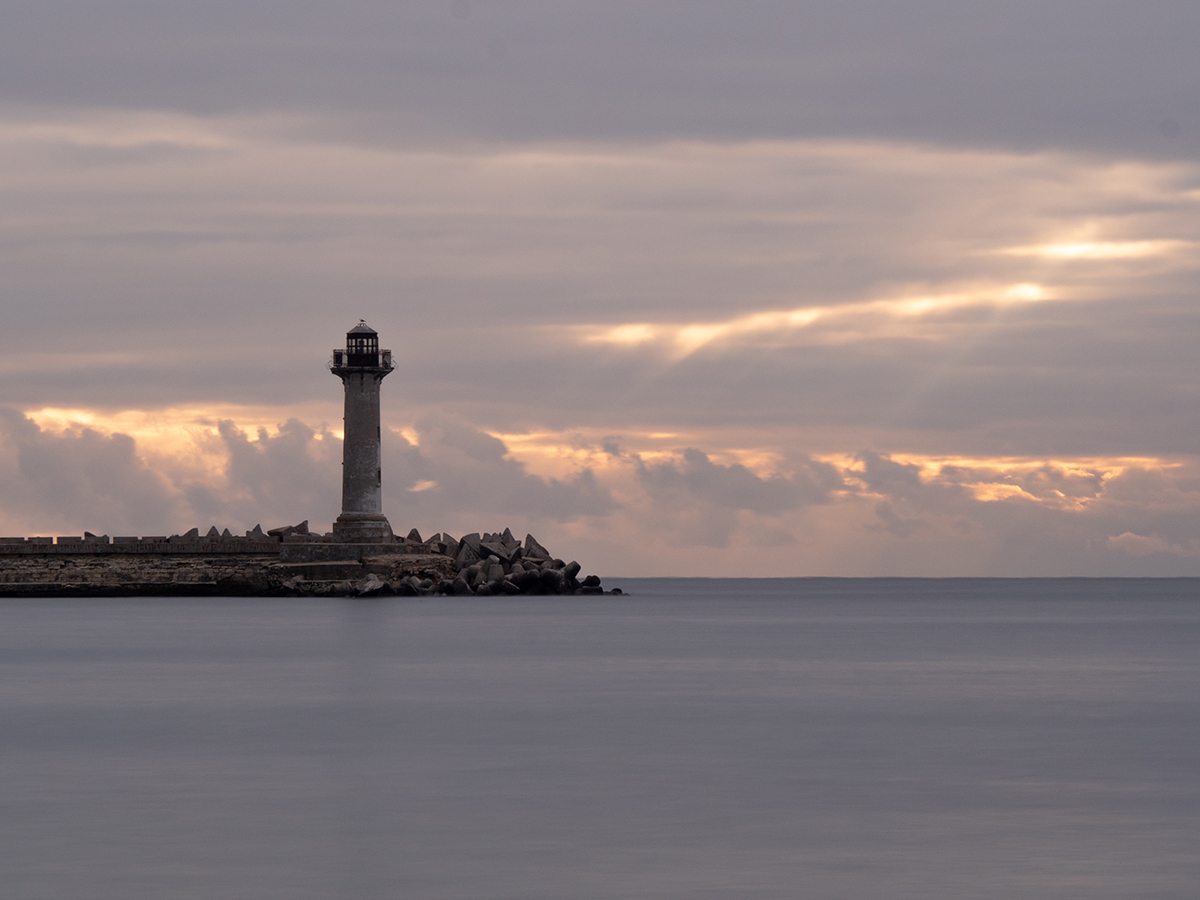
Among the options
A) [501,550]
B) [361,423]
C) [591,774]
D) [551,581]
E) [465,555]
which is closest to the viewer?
[591,774]

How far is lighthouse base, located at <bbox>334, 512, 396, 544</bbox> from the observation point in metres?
77.7

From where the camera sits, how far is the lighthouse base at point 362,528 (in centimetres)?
7769

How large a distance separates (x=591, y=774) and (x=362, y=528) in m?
53.7

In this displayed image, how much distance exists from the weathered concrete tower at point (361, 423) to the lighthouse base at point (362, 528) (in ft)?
0.13

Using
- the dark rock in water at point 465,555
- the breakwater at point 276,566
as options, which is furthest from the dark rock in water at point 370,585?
the dark rock in water at point 465,555

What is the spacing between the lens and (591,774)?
2544 cm

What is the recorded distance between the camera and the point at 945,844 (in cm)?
1908

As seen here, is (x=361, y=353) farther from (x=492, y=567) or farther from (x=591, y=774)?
(x=591, y=774)

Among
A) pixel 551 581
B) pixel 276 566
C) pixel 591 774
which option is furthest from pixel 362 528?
pixel 591 774

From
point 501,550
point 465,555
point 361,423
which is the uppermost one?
point 361,423

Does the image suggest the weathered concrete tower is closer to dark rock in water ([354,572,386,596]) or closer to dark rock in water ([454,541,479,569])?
dark rock in water ([354,572,386,596])

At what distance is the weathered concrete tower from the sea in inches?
841

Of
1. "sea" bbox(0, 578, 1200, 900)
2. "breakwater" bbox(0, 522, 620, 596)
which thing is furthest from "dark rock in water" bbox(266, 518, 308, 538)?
"sea" bbox(0, 578, 1200, 900)

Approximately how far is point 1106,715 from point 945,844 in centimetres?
1669
